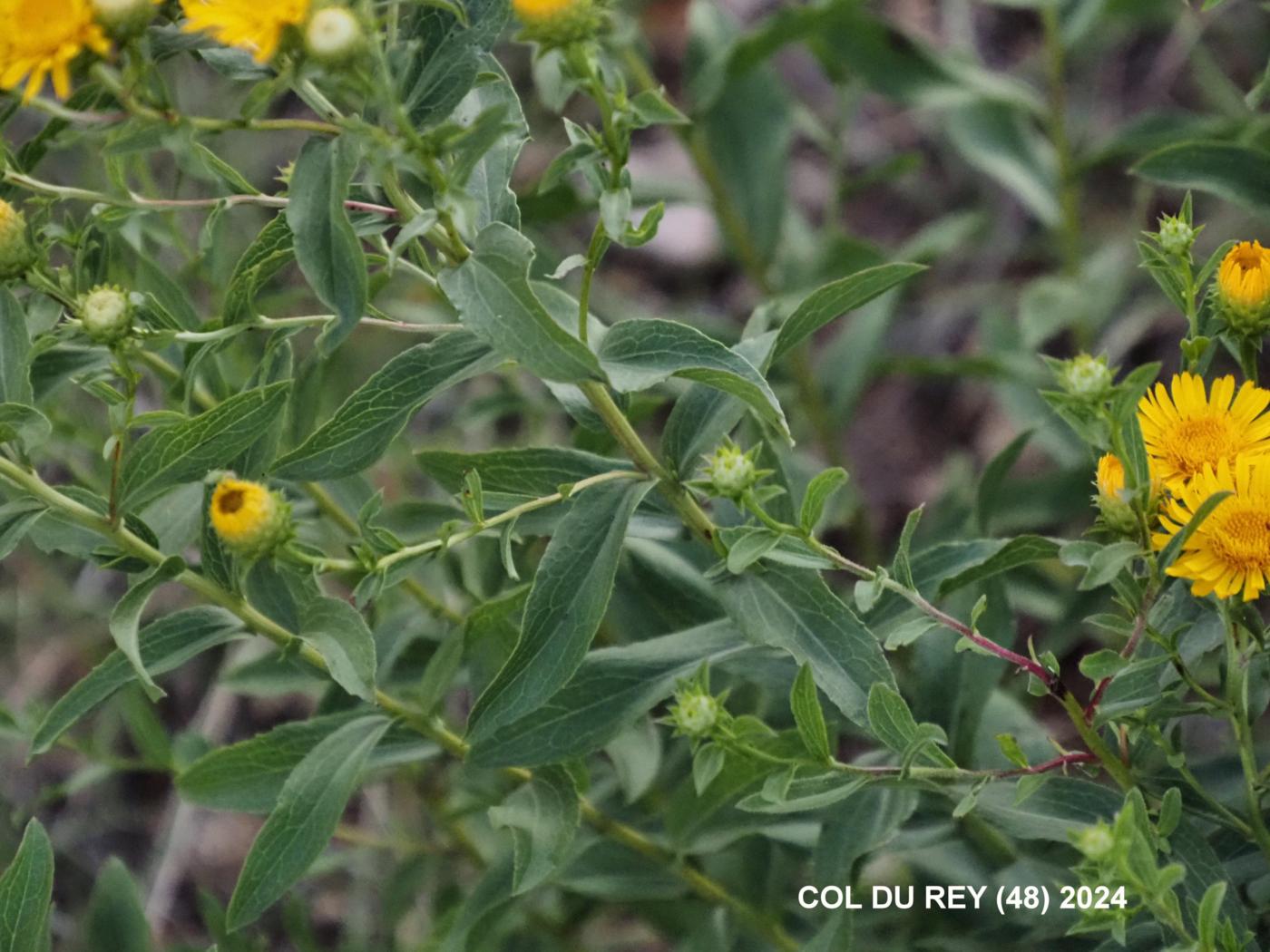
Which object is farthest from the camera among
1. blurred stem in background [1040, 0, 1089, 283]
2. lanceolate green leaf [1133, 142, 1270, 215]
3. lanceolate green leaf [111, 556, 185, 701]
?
blurred stem in background [1040, 0, 1089, 283]

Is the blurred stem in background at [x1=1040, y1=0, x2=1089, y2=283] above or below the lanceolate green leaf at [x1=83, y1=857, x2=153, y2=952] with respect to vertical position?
above

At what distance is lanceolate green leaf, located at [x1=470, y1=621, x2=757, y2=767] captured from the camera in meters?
1.50

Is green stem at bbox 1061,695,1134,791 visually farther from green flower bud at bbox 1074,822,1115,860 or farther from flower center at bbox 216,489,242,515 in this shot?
flower center at bbox 216,489,242,515

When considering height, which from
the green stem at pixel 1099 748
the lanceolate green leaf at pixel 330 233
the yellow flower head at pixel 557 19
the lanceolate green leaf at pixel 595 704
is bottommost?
the lanceolate green leaf at pixel 595 704

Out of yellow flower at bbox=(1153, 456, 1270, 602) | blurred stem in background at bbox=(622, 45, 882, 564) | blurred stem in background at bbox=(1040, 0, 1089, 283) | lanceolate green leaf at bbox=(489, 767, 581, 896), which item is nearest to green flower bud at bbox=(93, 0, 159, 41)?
lanceolate green leaf at bbox=(489, 767, 581, 896)

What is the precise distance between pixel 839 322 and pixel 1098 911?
2178 mm

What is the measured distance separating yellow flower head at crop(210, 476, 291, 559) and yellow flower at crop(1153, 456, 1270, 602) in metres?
0.82

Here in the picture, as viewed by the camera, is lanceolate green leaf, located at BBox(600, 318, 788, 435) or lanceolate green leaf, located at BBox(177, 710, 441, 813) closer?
lanceolate green leaf, located at BBox(600, 318, 788, 435)

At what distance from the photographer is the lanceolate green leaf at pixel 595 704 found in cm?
150

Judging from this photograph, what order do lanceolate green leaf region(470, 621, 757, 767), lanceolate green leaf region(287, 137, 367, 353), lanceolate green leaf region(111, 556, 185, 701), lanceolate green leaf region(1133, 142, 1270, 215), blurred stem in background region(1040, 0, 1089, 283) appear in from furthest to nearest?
blurred stem in background region(1040, 0, 1089, 283)
lanceolate green leaf region(1133, 142, 1270, 215)
lanceolate green leaf region(470, 621, 757, 767)
lanceolate green leaf region(111, 556, 185, 701)
lanceolate green leaf region(287, 137, 367, 353)

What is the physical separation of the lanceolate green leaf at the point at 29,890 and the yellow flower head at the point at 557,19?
3.22ft

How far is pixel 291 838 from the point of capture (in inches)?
57.0

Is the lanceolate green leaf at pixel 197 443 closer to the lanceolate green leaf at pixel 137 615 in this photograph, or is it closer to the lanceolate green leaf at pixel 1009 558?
the lanceolate green leaf at pixel 137 615

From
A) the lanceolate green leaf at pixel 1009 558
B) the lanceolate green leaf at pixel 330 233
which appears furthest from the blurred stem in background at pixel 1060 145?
the lanceolate green leaf at pixel 330 233
